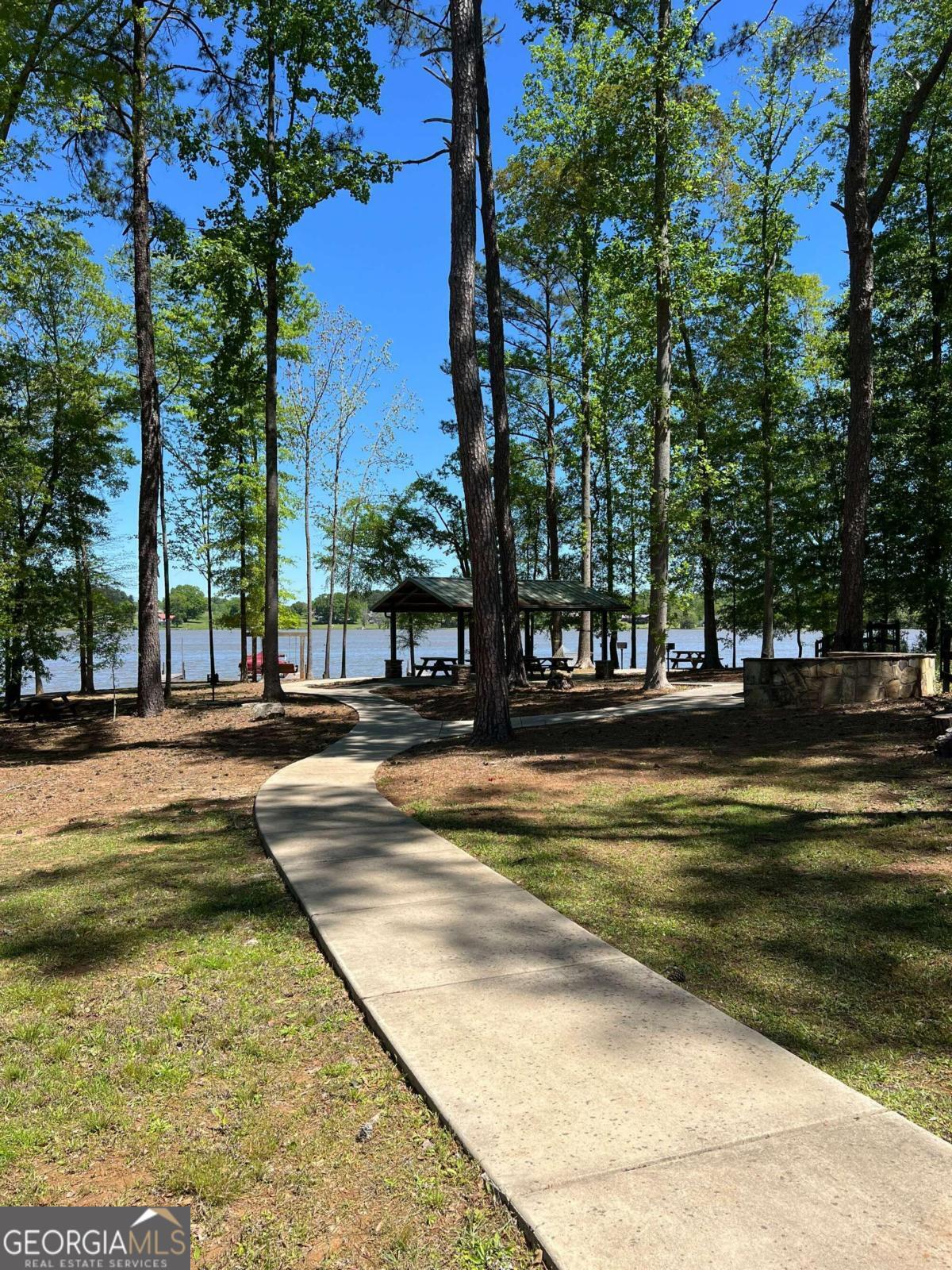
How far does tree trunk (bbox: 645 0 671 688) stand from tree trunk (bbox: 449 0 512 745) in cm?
631

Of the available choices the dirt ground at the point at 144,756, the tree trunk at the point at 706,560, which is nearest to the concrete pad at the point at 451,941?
the dirt ground at the point at 144,756

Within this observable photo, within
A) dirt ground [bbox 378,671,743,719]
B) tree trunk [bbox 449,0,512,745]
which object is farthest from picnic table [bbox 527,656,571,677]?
tree trunk [bbox 449,0,512,745]

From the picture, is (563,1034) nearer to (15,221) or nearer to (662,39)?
(15,221)

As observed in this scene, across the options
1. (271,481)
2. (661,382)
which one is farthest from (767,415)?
(271,481)

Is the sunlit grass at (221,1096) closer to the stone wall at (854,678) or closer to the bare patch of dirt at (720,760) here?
the bare patch of dirt at (720,760)

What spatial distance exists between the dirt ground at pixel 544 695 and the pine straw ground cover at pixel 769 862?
5.39 meters

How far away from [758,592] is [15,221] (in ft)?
84.2

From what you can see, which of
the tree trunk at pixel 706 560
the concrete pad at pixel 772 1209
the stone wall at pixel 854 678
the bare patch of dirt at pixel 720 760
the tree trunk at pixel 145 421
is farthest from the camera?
the tree trunk at pixel 706 560

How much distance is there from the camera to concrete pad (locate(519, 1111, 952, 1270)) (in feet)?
5.86

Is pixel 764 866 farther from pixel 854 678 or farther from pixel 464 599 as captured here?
pixel 464 599

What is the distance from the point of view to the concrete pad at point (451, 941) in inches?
137

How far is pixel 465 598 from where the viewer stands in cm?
2411

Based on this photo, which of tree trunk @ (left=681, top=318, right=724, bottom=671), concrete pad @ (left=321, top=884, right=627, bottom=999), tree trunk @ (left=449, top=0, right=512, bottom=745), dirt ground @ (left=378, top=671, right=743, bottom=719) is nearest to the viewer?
concrete pad @ (left=321, top=884, right=627, bottom=999)

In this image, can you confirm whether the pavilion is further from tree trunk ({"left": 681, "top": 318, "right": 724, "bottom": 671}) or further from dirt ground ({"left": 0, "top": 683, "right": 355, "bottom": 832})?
dirt ground ({"left": 0, "top": 683, "right": 355, "bottom": 832})
